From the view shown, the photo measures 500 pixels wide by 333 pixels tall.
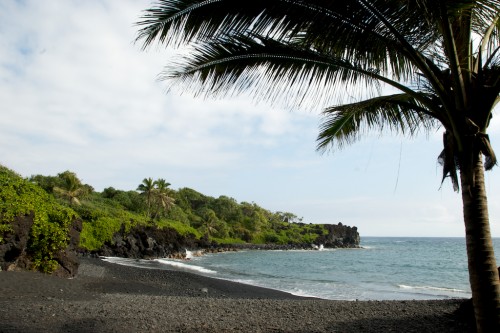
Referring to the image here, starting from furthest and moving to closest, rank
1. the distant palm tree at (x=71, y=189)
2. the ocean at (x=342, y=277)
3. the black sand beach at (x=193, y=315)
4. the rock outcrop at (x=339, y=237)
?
the rock outcrop at (x=339, y=237), the distant palm tree at (x=71, y=189), the ocean at (x=342, y=277), the black sand beach at (x=193, y=315)

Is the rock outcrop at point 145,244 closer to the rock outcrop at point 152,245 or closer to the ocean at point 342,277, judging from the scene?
the rock outcrop at point 152,245

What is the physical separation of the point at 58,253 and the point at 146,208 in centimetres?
4402

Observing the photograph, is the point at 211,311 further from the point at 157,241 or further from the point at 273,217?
the point at 273,217

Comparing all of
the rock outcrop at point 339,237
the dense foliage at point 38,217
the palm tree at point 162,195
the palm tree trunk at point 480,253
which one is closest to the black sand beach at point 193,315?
the dense foliage at point 38,217

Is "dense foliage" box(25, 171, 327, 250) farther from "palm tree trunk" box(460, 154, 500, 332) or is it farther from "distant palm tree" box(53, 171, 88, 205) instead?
"palm tree trunk" box(460, 154, 500, 332)

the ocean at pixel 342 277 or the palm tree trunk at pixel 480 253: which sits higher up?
the palm tree trunk at pixel 480 253

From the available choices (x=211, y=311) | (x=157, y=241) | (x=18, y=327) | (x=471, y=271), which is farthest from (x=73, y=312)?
(x=157, y=241)

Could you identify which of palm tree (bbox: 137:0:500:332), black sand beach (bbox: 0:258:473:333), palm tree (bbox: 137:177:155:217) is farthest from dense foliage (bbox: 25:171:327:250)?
palm tree (bbox: 137:0:500:332)

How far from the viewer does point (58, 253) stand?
14.8 meters

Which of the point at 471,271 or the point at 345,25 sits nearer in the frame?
the point at 471,271

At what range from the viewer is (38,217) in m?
13.8

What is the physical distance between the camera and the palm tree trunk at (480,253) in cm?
318

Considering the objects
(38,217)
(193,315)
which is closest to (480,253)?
(193,315)

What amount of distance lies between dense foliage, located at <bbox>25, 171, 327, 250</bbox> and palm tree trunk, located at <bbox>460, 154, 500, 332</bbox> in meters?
36.8
